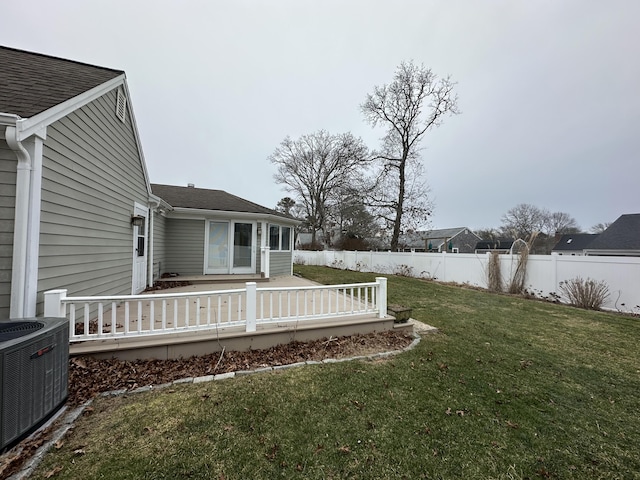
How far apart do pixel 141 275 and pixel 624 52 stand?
1589 centimetres

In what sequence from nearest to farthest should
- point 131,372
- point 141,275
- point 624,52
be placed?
point 131,372, point 141,275, point 624,52

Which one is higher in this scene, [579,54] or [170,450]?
[579,54]

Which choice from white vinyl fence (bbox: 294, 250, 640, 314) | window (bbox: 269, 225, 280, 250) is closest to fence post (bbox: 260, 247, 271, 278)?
window (bbox: 269, 225, 280, 250)

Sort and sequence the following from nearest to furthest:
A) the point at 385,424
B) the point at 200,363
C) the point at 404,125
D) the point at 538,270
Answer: the point at 385,424 < the point at 200,363 < the point at 538,270 < the point at 404,125

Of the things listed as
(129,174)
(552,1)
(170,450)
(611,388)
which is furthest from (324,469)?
(552,1)

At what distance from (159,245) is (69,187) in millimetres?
5416

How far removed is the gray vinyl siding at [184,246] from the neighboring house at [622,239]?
81.4 ft

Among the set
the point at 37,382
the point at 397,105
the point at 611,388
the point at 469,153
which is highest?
the point at 397,105

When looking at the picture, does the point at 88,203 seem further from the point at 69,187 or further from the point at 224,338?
the point at 224,338

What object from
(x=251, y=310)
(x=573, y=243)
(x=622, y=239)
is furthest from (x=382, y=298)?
(x=573, y=243)

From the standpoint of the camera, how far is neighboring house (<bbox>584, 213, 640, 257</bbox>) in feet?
55.0

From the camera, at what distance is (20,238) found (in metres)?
2.97

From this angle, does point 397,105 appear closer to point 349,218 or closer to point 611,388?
point 349,218

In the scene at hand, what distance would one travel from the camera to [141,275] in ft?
23.4
